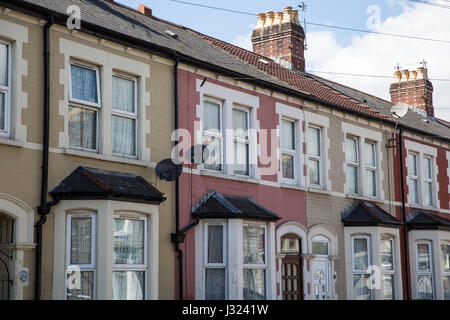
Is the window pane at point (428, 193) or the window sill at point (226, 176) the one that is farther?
the window pane at point (428, 193)

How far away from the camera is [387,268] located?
19250mm

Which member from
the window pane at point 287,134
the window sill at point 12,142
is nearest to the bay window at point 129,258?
the window sill at point 12,142

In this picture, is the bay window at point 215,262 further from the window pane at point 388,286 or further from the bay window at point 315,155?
the window pane at point 388,286

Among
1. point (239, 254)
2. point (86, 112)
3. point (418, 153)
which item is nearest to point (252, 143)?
point (239, 254)

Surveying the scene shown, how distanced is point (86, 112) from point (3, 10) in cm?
230

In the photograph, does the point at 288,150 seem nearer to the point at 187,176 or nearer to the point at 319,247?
the point at 319,247

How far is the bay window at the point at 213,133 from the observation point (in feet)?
50.1

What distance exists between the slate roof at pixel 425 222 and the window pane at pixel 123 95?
406 inches

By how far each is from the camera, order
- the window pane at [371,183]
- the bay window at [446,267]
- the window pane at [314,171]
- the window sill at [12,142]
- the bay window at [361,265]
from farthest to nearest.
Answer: the bay window at [446,267]
the window pane at [371,183]
the bay window at [361,265]
the window pane at [314,171]
the window sill at [12,142]

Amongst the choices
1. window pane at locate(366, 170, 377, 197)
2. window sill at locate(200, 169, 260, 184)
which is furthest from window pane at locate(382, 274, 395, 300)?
window sill at locate(200, 169, 260, 184)

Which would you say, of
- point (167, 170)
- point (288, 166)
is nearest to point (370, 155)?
point (288, 166)

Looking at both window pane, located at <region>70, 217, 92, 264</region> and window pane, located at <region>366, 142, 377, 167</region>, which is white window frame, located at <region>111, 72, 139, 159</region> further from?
window pane, located at <region>366, 142, 377, 167</region>

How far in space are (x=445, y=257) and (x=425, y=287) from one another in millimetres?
1402

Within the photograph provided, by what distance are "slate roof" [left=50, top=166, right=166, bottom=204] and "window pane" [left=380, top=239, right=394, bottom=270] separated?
829 cm
